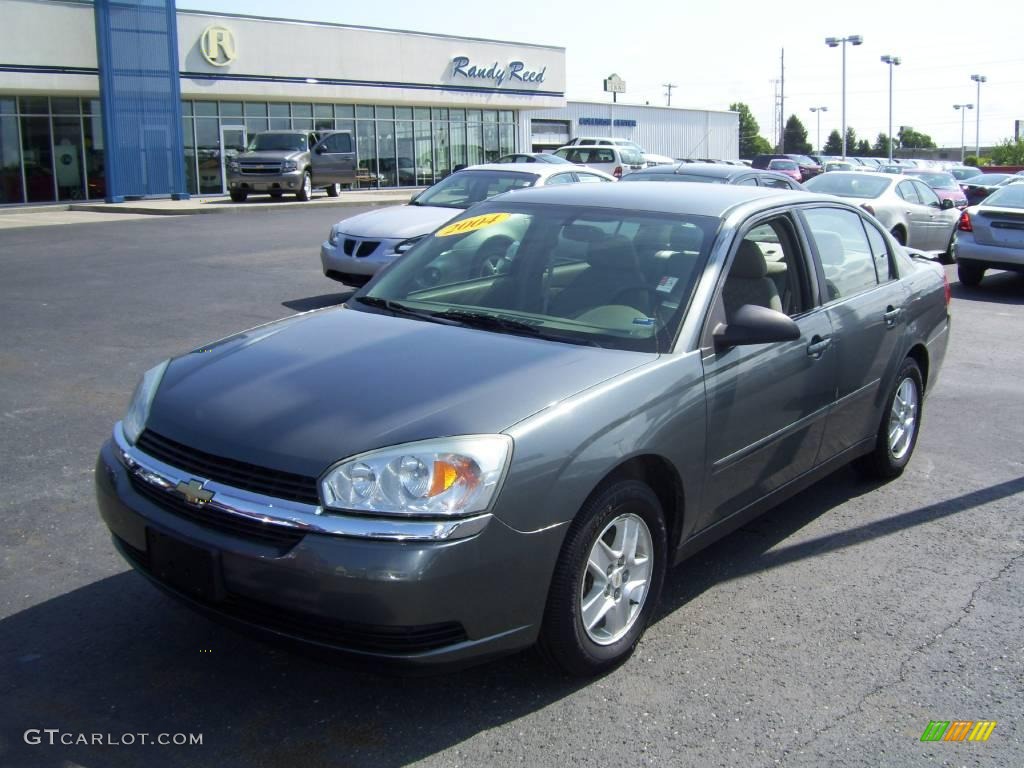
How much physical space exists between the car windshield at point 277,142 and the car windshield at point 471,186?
60.4ft

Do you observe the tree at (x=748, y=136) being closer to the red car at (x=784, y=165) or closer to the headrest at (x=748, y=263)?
the red car at (x=784, y=165)

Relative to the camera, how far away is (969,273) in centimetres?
1450

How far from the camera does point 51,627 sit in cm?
391

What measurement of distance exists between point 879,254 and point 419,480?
141 inches

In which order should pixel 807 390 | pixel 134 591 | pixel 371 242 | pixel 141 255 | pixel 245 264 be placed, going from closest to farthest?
pixel 134 591 < pixel 807 390 < pixel 371 242 < pixel 245 264 < pixel 141 255

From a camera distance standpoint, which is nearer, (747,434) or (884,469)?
(747,434)

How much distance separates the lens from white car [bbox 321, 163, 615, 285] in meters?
11.4

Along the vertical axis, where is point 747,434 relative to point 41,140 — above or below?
below

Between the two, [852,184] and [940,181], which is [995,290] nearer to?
[852,184]

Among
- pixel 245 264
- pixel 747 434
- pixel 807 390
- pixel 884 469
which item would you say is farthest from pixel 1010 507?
pixel 245 264

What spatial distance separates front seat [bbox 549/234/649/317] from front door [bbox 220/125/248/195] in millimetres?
32009

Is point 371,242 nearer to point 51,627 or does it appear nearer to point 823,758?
point 51,627

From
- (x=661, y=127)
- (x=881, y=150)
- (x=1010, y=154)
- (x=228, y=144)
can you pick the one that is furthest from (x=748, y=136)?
(x=228, y=144)

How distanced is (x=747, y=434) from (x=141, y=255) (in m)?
13.9
